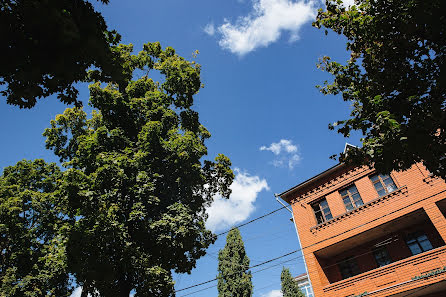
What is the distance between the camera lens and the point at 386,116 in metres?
5.91

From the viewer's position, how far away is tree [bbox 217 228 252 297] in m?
24.2

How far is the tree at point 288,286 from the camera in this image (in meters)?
30.5

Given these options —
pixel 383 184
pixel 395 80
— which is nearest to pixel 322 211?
pixel 383 184

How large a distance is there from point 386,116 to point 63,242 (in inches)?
472

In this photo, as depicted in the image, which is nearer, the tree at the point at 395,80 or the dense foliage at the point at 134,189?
the tree at the point at 395,80

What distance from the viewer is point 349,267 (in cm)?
1430

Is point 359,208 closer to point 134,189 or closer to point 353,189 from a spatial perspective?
point 353,189

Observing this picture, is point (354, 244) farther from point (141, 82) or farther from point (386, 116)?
point (141, 82)

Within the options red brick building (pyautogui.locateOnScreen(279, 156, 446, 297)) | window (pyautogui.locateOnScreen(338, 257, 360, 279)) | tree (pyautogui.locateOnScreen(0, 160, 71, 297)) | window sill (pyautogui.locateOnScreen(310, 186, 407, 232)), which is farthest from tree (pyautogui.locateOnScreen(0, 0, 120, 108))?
window (pyautogui.locateOnScreen(338, 257, 360, 279))

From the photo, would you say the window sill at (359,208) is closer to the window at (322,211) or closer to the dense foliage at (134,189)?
the window at (322,211)

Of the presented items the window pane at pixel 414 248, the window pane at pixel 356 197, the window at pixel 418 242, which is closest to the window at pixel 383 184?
the window pane at pixel 356 197

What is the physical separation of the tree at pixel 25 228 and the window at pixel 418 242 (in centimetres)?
1873

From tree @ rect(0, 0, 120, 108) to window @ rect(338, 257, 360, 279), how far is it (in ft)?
51.9

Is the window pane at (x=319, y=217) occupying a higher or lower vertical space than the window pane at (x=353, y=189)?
lower
